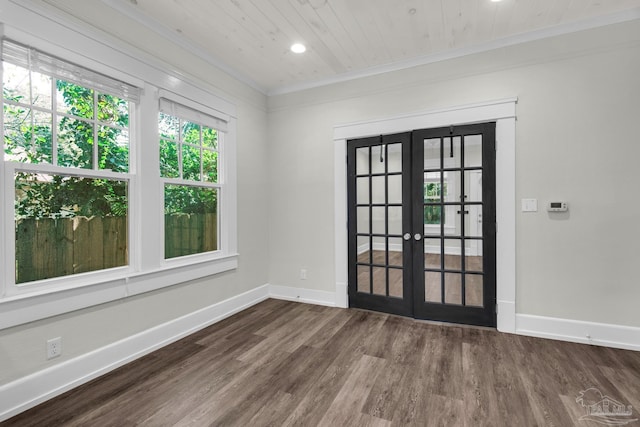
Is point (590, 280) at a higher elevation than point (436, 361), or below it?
higher

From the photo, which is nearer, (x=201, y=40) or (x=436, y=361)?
(x=436, y=361)

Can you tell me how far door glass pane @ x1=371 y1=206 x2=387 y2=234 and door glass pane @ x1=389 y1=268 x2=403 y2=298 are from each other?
1.55 feet

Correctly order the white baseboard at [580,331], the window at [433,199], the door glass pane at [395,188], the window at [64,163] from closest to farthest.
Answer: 1. the window at [64,163]
2. the white baseboard at [580,331]
3. the window at [433,199]
4. the door glass pane at [395,188]

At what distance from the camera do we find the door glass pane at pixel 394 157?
344cm

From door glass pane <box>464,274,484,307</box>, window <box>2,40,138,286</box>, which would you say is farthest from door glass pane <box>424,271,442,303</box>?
window <box>2,40,138,286</box>

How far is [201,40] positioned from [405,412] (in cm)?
353

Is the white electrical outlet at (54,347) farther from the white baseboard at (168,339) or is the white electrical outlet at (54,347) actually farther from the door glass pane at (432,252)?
the door glass pane at (432,252)

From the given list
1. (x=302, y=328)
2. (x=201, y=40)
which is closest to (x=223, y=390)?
(x=302, y=328)

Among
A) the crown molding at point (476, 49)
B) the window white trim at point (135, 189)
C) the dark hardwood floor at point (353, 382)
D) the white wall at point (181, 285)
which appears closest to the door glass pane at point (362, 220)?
the dark hardwood floor at point (353, 382)

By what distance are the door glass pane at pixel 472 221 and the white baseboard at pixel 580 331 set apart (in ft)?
2.89

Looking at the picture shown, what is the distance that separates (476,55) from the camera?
3068 millimetres

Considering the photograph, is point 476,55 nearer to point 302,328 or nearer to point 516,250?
point 516,250

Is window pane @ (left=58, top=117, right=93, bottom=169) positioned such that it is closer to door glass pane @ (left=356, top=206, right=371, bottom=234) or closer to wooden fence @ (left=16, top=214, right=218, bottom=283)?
wooden fence @ (left=16, top=214, right=218, bottom=283)

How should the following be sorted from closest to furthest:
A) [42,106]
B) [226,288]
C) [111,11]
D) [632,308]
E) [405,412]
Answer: [405,412]
[42,106]
[111,11]
[632,308]
[226,288]
